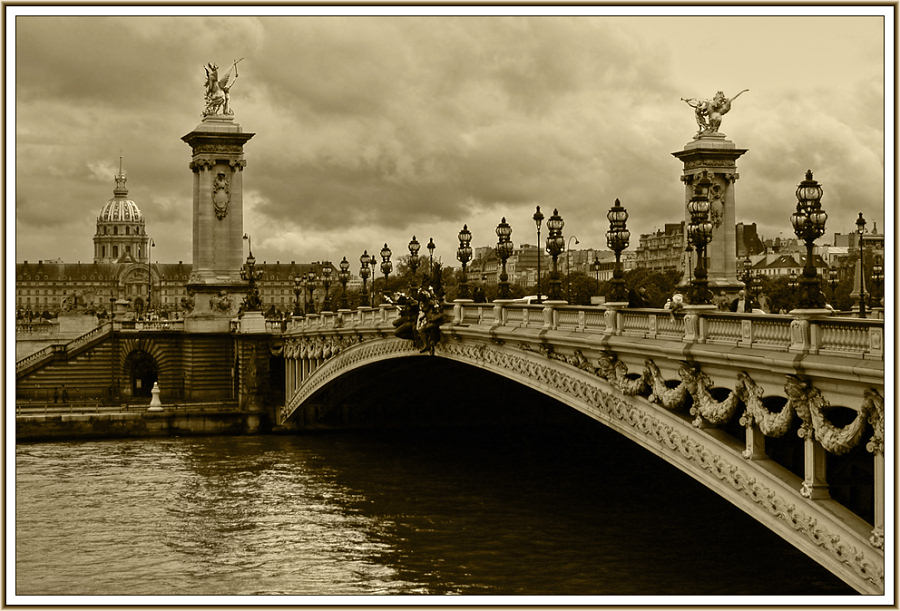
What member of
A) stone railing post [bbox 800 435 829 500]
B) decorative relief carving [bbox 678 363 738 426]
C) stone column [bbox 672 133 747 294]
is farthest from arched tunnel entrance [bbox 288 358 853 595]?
stone column [bbox 672 133 747 294]

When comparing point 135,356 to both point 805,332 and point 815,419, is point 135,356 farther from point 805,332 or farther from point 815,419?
point 815,419

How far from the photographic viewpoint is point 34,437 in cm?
5369

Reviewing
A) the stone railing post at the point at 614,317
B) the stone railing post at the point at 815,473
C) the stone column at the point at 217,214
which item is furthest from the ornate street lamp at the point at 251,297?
the stone railing post at the point at 815,473

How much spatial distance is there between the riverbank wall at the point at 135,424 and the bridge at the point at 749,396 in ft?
85.9

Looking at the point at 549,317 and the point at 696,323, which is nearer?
the point at 696,323

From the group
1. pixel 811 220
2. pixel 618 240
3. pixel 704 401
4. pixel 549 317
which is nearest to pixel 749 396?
pixel 704 401

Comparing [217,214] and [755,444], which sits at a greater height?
[217,214]

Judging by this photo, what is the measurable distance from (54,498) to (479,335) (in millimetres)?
13207

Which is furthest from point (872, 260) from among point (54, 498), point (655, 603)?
point (655, 603)

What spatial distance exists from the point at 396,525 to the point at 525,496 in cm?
431

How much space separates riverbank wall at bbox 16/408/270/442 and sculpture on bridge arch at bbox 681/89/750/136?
789 inches

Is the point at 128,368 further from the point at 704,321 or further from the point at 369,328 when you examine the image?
the point at 704,321

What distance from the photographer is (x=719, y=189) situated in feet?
193

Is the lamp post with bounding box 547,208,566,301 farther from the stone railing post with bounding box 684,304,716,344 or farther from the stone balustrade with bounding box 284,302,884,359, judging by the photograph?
the stone railing post with bounding box 684,304,716,344
